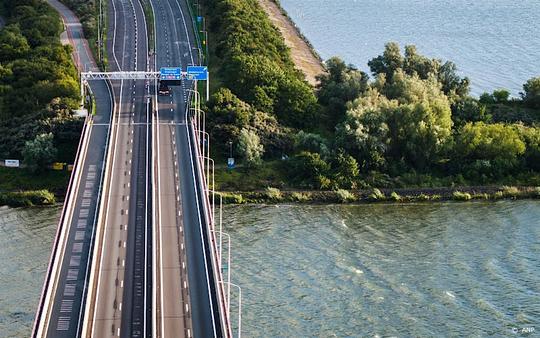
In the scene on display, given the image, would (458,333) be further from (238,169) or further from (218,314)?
(238,169)

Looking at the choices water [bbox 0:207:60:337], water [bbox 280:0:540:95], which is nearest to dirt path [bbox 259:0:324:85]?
water [bbox 280:0:540:95]

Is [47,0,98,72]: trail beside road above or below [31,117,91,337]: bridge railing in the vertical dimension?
above

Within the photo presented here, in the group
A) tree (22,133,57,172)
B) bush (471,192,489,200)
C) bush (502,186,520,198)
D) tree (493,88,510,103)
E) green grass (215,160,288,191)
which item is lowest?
bush (471,192,489,200)

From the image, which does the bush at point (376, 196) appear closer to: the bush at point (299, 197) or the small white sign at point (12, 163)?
the bush at point (299, 197)

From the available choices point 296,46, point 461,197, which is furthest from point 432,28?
point 461,197

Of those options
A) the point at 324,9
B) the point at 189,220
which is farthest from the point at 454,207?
the point at 324,9

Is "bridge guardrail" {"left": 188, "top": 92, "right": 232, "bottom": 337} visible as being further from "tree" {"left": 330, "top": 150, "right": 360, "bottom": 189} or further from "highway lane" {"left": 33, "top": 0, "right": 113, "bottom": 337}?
"tree" {"left": 330, "top": 150, "right": 360, "bottom": 189}

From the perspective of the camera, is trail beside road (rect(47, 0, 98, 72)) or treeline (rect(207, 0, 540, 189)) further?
trail beside road (rect(47, 0, 98, 72))
